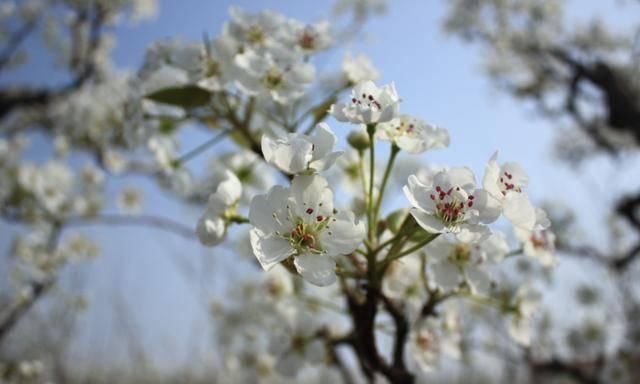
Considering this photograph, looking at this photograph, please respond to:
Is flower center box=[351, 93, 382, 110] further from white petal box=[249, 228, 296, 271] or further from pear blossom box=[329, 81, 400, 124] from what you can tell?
white petal box=[249, 228, 296, 271]

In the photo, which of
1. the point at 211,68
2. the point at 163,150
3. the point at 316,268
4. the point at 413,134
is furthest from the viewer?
the point at 163,150

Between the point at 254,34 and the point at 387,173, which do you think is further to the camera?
the point at 254,34

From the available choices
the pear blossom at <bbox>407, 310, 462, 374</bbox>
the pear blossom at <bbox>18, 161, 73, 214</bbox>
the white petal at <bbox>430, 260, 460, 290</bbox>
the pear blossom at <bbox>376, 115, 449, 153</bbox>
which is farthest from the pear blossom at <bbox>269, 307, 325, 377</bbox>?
the pear blossom at <bbox>18, 161, 73, 214</bbox>

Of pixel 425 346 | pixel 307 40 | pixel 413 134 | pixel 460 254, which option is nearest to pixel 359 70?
pixel 307 40

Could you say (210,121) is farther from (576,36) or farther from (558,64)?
(576,36)

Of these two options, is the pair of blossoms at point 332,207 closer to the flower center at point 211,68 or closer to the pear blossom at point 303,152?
the pear blossom at point 303,152

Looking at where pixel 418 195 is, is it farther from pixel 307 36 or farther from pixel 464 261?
pixel 307 36

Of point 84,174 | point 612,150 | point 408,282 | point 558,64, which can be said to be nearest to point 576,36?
point 558,64

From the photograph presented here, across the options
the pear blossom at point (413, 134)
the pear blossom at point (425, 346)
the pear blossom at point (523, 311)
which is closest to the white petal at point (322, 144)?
the pear blossom at point (413, 134)
